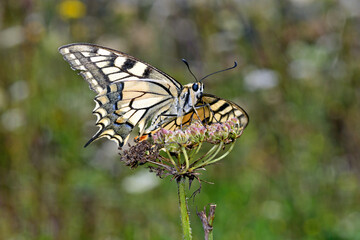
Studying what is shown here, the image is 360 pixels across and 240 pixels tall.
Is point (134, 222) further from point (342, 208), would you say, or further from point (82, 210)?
point (342, 208)

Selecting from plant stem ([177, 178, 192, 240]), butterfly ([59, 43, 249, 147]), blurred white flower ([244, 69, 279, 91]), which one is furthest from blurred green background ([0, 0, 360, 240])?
plant stem ([177, 178, 192, 240])

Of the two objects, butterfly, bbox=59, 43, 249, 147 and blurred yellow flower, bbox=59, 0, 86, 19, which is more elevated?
blurred yellow flower, bbox=59, 0, 86, 19

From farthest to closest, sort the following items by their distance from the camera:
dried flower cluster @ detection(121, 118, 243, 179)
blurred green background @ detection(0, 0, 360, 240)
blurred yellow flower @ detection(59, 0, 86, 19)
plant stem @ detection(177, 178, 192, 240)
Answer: blurred yellow flower @ detection(59, 0, 86, 19) → blurred green background @ detection(0, 0, 360, 240) → dried flower cluster @ detection(121, 118, 243, 179) → plant stem @ detection(177, 178, 192, 240)

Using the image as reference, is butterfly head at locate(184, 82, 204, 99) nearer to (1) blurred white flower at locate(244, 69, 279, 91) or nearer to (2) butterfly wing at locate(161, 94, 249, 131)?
(2) butterfly wing at locate(161, 94, 249, 131)

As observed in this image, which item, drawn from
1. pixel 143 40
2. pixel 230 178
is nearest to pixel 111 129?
pixel 230 178

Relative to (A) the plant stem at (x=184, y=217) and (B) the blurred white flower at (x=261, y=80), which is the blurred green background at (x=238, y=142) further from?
(A) the plant stem at (x=184, y=217)
